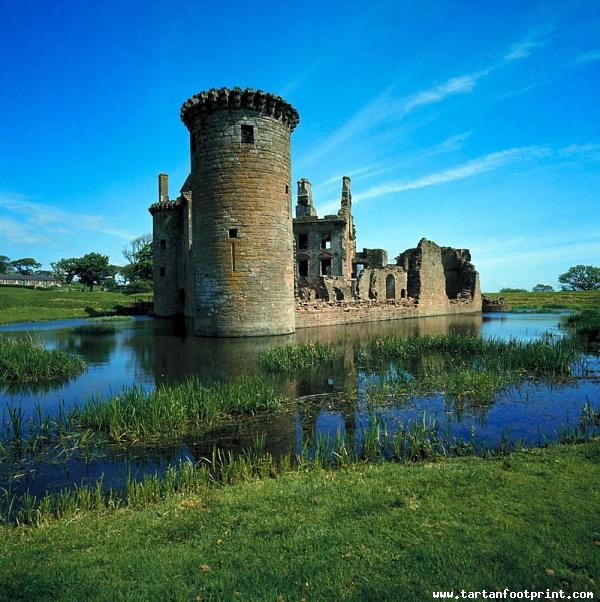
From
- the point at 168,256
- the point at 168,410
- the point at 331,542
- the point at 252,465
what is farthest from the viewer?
the point at 168,256

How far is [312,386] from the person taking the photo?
432 inches

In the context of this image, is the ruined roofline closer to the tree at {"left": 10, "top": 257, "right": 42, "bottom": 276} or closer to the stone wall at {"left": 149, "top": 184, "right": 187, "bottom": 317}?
the stone wall at {"left": 149, "top": 184, "right": 187, "bottom": 317}

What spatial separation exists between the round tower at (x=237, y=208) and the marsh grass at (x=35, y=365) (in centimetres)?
791

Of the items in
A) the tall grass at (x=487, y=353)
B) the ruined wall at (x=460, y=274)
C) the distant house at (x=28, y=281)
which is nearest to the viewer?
the tall grass at (x=487, y=353)

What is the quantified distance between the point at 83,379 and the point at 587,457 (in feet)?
36.8

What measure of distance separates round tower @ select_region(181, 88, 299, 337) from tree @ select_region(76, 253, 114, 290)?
2769 inches

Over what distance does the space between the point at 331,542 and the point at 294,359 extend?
9.62 metres

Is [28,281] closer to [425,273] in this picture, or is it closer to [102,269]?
[102,269]

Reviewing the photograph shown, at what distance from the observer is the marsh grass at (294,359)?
1295 cm

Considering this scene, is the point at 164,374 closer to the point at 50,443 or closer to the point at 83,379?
the point at 83,379

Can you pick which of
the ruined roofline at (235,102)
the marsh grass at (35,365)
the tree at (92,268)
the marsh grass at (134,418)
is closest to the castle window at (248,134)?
the ruined roofline at (235,102)

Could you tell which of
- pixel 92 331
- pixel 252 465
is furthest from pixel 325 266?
pixel 252 465

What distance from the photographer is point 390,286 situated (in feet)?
136

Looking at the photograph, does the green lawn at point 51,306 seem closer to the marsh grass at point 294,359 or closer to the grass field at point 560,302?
the marsh grass at point 294,359
